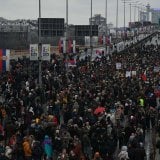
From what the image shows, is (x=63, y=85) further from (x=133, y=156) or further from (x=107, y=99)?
(x=133, y=156)

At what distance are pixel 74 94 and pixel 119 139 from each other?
27.3ft

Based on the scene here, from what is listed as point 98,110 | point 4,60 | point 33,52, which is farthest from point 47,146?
point 33,52

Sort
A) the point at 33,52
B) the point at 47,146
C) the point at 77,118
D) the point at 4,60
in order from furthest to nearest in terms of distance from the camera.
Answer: the point at 33,52 → the point at 4,60 → the point at 77,118 → the point at 47,146

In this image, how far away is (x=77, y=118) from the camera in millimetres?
21406

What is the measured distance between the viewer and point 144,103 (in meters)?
26.8

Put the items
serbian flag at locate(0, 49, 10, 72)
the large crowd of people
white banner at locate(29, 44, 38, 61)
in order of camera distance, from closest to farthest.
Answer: the large crowd of people < serbian flag at locate(0, 49, 10, 72) < white banner at locate(29, 44, 38, 61)

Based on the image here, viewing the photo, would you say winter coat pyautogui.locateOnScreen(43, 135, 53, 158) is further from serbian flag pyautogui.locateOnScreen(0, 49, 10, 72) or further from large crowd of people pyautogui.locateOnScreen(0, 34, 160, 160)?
serbian flag pyautogui.locateOnScreen(0, 49, 10, 72)

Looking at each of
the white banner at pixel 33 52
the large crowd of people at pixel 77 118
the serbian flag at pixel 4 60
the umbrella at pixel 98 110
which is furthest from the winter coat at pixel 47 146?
the white banner at pixel 33 52

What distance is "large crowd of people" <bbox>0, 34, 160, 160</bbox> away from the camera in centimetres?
1803

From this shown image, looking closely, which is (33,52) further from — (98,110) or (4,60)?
(98,110)

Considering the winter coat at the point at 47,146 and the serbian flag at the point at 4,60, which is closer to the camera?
the winter coat at the point at 47,146

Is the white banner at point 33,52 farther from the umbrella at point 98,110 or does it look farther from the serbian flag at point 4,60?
the umbrella at point 98,110

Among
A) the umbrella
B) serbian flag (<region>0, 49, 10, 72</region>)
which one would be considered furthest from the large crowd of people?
serbian flag (<region>0, 49, 10, 72</region>)

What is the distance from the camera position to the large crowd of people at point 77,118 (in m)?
18.0
